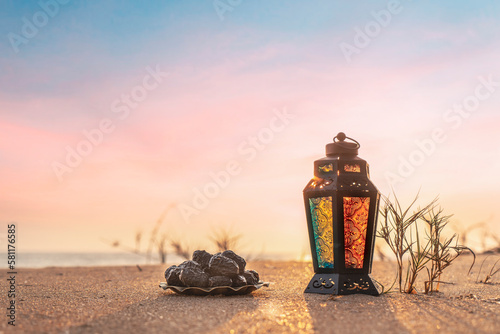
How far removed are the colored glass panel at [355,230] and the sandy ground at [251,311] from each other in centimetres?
43

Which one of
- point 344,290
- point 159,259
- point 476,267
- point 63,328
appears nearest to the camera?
point 63,328

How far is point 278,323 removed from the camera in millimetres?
3818

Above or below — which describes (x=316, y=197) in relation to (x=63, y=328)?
above

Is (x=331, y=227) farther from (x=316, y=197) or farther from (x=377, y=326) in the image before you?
(x=377, y=326)

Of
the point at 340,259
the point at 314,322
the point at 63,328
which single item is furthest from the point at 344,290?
the point at 63,328

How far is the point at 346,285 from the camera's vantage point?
17.2ft

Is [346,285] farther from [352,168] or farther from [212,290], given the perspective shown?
[212,290]

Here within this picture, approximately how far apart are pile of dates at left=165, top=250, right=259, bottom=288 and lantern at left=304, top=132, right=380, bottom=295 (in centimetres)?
81

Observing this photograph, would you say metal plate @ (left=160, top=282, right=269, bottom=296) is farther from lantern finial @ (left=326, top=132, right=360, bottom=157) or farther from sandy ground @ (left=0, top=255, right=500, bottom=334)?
lantern finial @ (left=326, top=132, right=360, bottom=157)

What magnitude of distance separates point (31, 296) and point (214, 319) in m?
2.56

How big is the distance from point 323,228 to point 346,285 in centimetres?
67

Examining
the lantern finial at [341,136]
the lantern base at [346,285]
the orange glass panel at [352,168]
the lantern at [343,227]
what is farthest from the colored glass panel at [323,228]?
the lantern finial at [341,136]

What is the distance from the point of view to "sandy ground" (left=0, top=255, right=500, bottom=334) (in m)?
3.60

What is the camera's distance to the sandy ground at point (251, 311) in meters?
3.60
